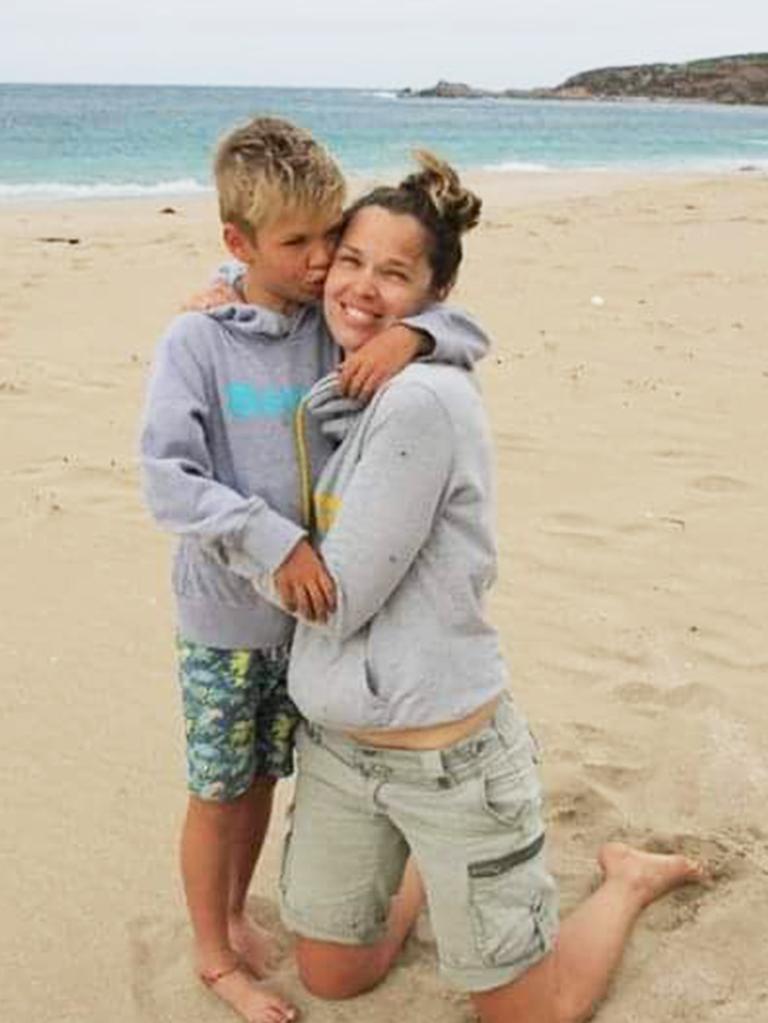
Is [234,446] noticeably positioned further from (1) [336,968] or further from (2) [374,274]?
(1) [336,968]

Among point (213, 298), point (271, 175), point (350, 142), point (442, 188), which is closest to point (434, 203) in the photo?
point (442, 188)

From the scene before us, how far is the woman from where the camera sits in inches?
82.2

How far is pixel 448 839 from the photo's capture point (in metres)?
2.21

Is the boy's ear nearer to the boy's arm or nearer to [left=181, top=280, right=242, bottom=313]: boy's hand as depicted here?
[left=181, top=280, right=242, bottom=313]: boy's hand

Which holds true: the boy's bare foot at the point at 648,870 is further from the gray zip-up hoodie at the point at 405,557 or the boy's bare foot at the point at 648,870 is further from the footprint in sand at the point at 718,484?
the footprint in sand at the point at 718,484

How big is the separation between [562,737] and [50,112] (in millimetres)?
53250

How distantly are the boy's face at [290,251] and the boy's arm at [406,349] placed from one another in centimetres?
16

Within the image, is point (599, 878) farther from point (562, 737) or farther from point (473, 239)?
point (473, 239)

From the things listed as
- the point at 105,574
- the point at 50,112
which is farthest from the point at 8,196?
the point at 50,112

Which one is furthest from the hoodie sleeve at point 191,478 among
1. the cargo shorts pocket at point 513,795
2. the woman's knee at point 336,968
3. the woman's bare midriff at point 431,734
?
the woman's knee at point 336,968

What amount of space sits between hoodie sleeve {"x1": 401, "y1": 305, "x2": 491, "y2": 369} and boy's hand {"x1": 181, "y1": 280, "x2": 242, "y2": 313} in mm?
320

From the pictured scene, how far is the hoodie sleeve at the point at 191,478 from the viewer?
2096 mm

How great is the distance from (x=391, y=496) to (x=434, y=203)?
0.47 m

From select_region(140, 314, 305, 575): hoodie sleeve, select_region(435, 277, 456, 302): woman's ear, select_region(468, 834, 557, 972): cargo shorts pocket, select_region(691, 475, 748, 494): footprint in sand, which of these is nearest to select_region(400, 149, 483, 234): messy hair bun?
select_region(435, 277, 456, 302): woman's ear
